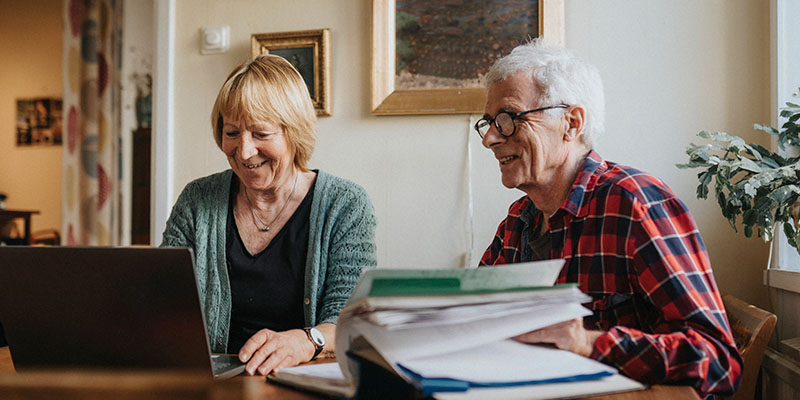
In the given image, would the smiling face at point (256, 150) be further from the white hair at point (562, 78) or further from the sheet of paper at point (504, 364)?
the sheet of paper at point (504, 364)

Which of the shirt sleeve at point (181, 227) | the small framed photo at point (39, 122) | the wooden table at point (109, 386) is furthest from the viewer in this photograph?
the small framed photo at point (39, 122)

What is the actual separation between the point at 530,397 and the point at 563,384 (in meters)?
0.05

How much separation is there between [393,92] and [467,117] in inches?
10.8

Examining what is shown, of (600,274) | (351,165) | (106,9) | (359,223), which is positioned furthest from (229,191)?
(106,9)

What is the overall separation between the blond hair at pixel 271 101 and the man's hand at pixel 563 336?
0.96m

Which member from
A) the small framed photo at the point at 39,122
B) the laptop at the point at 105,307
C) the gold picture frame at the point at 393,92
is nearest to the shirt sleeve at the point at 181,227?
the laptop at the point at 105,307

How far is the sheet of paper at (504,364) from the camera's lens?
1.88 ft

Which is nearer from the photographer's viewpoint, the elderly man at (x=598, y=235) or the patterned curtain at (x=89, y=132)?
the elderly man at (x=598, y=235)

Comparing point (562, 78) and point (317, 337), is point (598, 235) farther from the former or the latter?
point (317, 337)

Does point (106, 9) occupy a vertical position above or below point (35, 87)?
above

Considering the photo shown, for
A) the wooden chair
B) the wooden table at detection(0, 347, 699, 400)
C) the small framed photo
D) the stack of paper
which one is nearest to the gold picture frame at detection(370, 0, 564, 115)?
the wooden chair

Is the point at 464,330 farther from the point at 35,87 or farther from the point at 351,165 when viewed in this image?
the point at 35,87

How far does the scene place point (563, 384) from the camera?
60 cm

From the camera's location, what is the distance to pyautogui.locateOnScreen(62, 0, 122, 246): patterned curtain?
3967 mm
